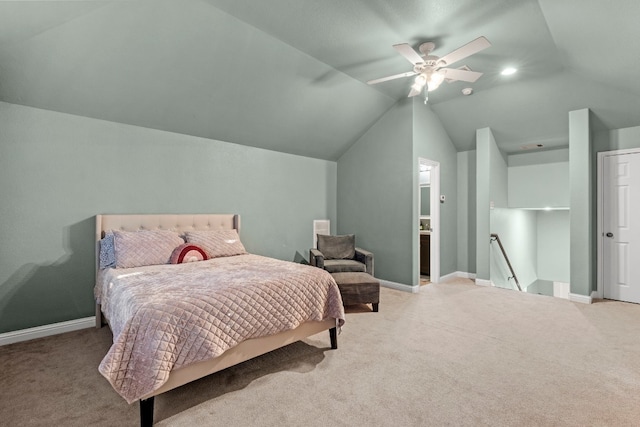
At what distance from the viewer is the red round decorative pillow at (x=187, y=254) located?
3.26 metres

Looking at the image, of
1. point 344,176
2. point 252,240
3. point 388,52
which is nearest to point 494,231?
point 344,176

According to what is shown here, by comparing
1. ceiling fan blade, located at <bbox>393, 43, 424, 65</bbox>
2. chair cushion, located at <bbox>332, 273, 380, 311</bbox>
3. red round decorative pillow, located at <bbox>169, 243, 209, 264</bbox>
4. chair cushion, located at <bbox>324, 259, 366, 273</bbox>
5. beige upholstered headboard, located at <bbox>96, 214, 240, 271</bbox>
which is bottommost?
chair cushion, located at <bbox>332, 273, 380, 311</bbox>

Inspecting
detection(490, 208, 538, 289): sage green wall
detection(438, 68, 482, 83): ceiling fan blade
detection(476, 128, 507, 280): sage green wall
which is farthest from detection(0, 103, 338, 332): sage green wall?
detection(490, 208, 538, 289): sage green wall

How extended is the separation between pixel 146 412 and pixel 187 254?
5.88 feet

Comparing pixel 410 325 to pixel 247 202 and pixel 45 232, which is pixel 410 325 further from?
pixel 45 232

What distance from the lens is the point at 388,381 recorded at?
222cm

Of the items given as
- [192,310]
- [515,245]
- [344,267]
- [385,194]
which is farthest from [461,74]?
[515,245]

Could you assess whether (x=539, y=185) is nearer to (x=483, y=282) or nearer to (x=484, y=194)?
(x=484, y=194)

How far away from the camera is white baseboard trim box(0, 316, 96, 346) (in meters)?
2.86

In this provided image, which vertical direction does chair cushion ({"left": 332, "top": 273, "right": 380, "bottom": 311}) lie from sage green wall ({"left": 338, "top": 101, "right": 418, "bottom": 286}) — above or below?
below

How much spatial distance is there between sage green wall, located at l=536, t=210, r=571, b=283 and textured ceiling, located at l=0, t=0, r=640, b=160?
283 centimetres

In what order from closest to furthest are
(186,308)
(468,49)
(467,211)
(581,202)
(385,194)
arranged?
(186,308) → (468,49) → (581,202) → (385,194) → (467,211)

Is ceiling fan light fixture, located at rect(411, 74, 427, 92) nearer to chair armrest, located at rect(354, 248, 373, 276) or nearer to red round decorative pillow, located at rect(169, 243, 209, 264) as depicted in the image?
chair armrest, located at rect(354, 248, 373, 276)

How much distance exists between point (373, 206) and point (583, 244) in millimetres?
2898
